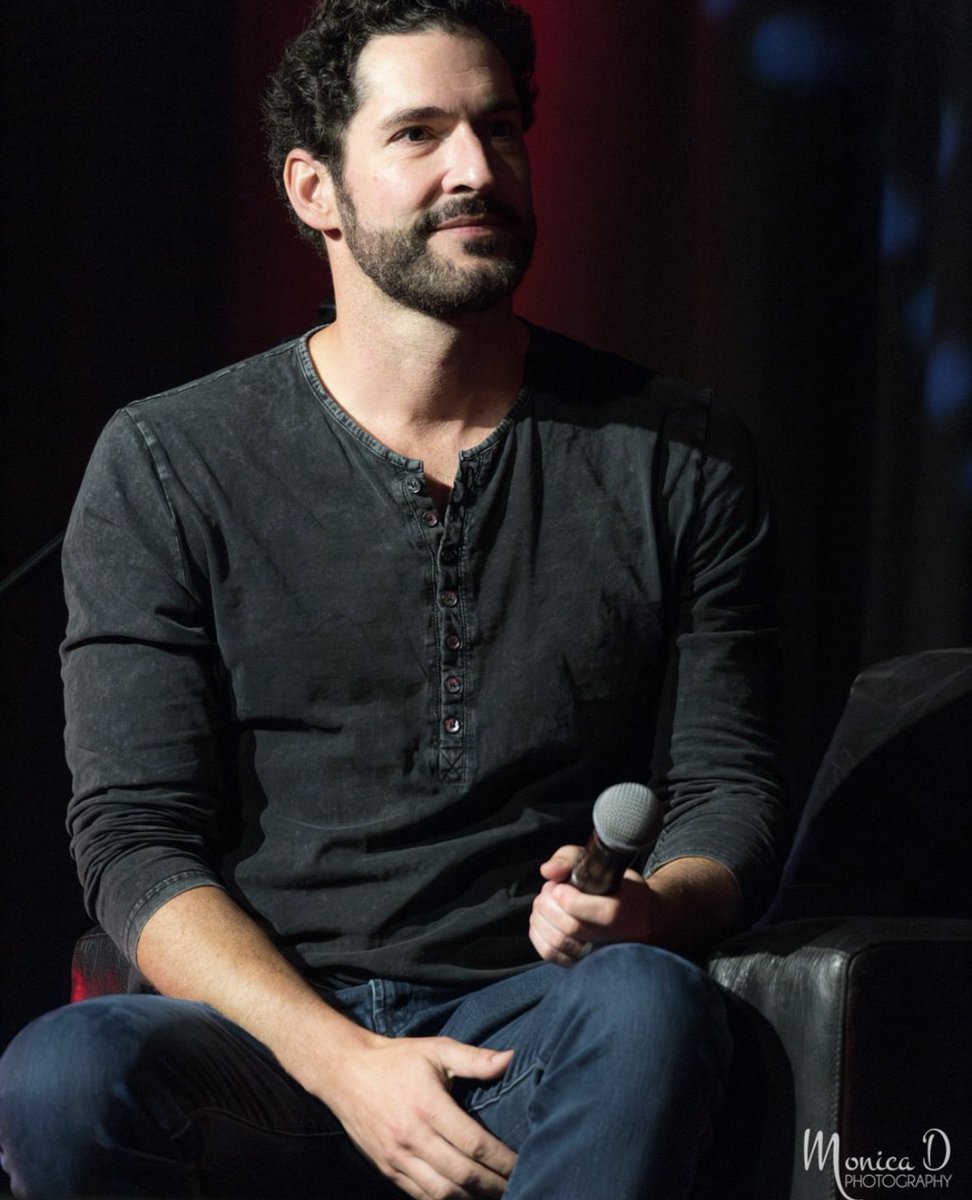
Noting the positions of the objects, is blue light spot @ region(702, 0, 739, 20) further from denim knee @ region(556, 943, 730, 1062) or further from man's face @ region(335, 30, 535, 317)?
denim knee @ region(556, 943, 730, 1062)

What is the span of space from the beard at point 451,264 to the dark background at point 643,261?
2.95 feet

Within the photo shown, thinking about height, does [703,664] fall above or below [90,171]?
below

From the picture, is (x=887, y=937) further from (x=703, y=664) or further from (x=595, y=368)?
(x=595, y=368)

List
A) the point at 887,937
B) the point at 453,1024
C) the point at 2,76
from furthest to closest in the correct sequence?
the point at 2,76 < the point at 453,1024 < the point at 887,937

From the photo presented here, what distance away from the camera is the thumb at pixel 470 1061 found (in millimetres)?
1214

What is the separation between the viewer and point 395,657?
4.77ft

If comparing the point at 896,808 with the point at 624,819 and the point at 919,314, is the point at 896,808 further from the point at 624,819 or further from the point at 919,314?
the point at 919,314

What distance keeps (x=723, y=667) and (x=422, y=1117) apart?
20.8 inches

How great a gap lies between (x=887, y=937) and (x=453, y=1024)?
1.25 ft

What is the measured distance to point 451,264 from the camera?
1516 mm

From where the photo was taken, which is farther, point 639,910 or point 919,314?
point 919,314

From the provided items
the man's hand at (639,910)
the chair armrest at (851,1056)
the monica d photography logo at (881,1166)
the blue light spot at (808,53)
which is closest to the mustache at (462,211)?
the man's hand at (639,910)

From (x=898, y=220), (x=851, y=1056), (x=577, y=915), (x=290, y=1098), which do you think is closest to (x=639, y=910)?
(x=577, y=915)

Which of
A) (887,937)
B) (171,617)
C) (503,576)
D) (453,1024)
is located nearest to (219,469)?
(171,617)
